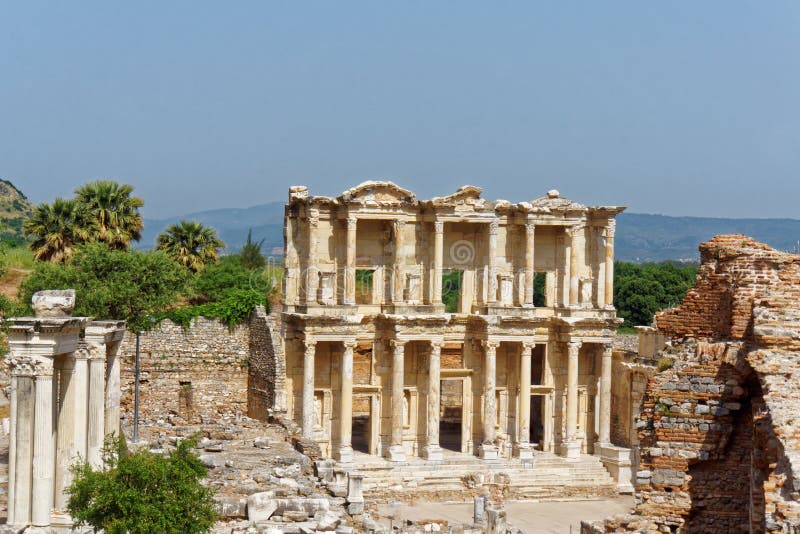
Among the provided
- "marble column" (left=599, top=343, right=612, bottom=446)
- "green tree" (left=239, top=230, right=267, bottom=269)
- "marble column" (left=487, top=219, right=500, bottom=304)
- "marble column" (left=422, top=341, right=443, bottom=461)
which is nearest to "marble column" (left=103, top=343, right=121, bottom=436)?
"marble column" (left=422, top=341, right=443, bottom=461)

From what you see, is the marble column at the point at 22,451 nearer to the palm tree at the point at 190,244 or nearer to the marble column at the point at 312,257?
the marble column at the point at 312,257

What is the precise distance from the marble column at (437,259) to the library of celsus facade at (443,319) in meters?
0.06

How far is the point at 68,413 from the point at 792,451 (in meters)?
14.9

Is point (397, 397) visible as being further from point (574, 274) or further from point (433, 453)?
point (574, 274)

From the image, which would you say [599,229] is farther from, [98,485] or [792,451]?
[792,451]

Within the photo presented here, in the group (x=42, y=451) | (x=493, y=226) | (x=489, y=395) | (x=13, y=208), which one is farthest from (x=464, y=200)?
(x=13, y=208)

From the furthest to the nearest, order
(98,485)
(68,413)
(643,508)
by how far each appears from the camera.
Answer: (68,413), (98,485), (643,508)

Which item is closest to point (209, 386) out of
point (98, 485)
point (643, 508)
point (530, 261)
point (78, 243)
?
point (78, 243)

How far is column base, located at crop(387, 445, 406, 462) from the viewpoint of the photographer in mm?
37406

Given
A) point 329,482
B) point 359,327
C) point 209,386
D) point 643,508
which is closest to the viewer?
point 643,508

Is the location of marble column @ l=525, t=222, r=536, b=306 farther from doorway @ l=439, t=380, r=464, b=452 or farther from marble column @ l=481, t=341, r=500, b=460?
doorway @ l=439, t=380, r=464, b=452

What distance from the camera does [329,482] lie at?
29.2m

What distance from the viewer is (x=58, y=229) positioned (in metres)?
39.1

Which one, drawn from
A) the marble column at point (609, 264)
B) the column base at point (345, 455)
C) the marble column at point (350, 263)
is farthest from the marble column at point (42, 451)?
the marble column at point (609, 264)
